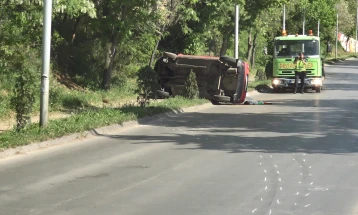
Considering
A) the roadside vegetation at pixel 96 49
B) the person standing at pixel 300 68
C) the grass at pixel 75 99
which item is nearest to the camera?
the roadside vegetation at pixel 96 49

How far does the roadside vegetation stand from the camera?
54.5 ft

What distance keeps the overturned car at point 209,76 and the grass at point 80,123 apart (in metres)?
2.79

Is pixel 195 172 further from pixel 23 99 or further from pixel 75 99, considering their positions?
pixel 75 99

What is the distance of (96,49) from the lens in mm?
28469

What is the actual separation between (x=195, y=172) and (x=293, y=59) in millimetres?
23167

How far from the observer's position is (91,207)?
8492 millimetres

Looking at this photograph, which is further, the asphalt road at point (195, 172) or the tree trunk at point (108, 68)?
the tree trunk at point (108, 68)

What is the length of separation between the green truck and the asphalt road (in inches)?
Result: 589

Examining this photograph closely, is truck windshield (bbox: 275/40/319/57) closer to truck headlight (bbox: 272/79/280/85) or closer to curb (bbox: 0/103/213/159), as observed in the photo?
truck headlight (bbox: 272/79/280/85)

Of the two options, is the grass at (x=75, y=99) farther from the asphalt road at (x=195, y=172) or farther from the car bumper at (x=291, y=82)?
the car bumper at (x=291, y=82)

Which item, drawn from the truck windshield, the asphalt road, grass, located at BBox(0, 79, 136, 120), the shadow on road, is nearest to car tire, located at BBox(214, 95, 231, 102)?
the shadow on road

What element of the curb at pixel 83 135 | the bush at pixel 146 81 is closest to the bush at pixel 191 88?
the curb at pixel 83 135

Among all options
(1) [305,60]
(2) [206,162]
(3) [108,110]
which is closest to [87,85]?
(3) [108,110]

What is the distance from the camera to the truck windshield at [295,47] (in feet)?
110
